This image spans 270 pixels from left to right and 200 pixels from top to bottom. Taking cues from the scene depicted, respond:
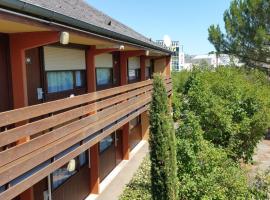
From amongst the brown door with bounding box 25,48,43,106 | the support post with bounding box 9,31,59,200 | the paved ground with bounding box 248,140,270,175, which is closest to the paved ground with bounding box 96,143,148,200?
the brown door with bounding box 25,48,43,106

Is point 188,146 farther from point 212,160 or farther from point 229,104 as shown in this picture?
point 229,104

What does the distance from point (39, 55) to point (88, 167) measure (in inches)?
190

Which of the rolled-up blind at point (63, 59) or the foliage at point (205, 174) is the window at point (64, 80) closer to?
the rolled-up blind at point (63, 59)

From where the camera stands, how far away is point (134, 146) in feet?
64.1

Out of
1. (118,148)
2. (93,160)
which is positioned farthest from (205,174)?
(118,148)

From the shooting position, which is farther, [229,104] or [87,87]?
[229,104]

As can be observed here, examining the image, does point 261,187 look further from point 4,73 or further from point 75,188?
point 4,73

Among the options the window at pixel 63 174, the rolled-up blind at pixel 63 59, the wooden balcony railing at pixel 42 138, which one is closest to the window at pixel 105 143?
the window at pixel 63 174

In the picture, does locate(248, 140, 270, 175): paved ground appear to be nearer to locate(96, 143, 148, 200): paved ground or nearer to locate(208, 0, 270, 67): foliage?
locate(96, 143, 148, 200): paved ground

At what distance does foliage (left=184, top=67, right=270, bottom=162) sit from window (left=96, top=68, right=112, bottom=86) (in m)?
4.11

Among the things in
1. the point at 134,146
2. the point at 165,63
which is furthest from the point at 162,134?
the point at 165,63

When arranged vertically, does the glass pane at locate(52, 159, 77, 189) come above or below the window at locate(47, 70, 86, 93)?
below

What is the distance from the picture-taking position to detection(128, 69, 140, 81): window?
59.7 feet

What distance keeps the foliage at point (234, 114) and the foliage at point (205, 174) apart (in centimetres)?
355
